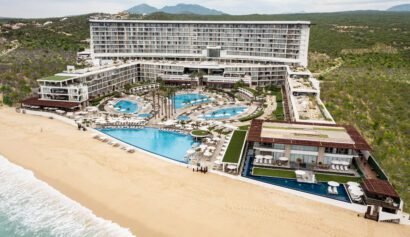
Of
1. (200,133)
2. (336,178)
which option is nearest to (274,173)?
(336,178)

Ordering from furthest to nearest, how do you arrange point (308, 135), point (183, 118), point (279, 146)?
1. point (183, 118)
2. point (308, 135)
3. point (279, 146)

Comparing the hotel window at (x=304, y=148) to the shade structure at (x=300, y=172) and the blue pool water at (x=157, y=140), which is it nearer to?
the shade structure at (x=300, y=172)

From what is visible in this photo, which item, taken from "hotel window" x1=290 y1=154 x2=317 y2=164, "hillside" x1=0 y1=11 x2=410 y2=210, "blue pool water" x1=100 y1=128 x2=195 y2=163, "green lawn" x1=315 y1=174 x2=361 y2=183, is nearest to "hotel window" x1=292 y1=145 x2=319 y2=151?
"hotel window" x1=290 y1=154 x2=317 y2=164

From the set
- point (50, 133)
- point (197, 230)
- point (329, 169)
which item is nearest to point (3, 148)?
point (50, 133)

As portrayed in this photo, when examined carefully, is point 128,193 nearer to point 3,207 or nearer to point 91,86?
point 3,207

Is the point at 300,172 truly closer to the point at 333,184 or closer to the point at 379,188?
the point at 333,184

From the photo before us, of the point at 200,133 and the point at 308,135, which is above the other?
the point at 308,135

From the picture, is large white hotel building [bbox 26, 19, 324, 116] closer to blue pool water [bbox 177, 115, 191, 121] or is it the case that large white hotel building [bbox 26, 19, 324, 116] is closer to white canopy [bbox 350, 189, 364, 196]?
blue pool water [bbox 177, 115, 191, 121]
